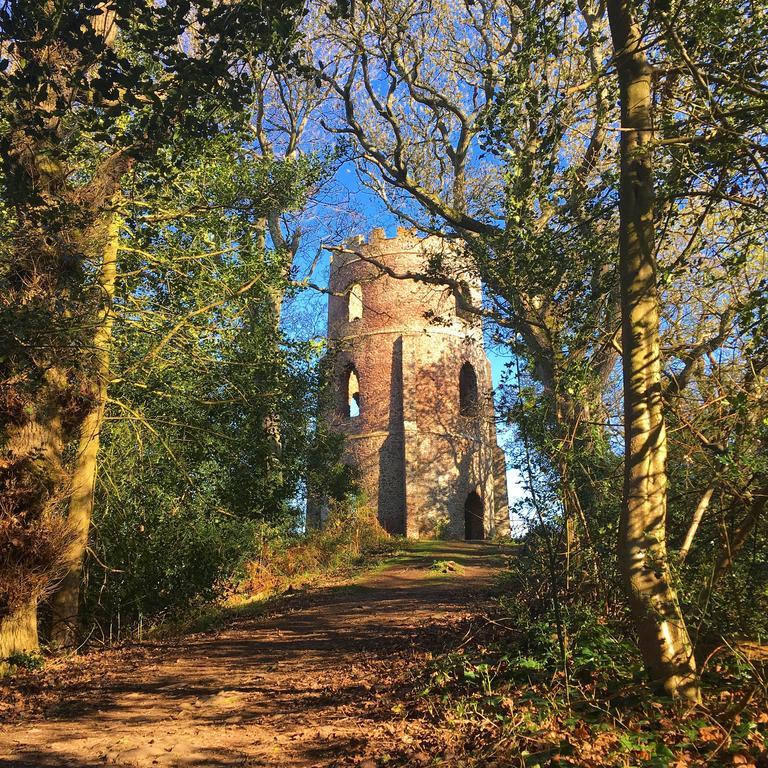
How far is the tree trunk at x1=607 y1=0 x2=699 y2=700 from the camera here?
353 centimetres

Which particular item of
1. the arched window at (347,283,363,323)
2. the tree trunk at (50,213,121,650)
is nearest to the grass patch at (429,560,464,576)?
the tree trunk at (50,213,121,650)

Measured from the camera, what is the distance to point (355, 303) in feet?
85.9

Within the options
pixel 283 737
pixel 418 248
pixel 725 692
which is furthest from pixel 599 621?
pixel 418 248

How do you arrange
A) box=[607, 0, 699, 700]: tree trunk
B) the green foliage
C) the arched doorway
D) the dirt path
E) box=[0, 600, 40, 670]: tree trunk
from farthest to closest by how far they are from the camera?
the arched doorway
the green foliage
box=[0, 600, 40, 670]: tree trunk
the dirt path
box=[607, 0, 699, 700]: tree trunk

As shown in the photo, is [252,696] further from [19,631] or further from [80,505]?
[80,505]

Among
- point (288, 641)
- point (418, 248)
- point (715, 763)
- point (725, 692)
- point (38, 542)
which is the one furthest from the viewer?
point (418, 248)

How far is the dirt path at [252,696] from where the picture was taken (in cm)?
369

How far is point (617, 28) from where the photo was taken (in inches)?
158

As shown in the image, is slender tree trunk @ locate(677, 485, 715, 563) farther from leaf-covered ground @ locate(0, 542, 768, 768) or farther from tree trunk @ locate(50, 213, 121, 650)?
tree trunk @ locate(50, 213, 121, 650)

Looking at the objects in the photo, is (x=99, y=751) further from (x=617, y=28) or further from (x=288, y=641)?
(x=617, y=28)

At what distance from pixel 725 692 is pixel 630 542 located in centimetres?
117

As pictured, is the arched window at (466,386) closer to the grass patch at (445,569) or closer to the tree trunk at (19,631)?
the grass patch at (445,569)

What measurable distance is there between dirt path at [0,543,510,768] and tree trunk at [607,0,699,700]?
1529mm

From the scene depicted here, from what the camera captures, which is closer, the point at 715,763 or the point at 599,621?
the point at 715,763
